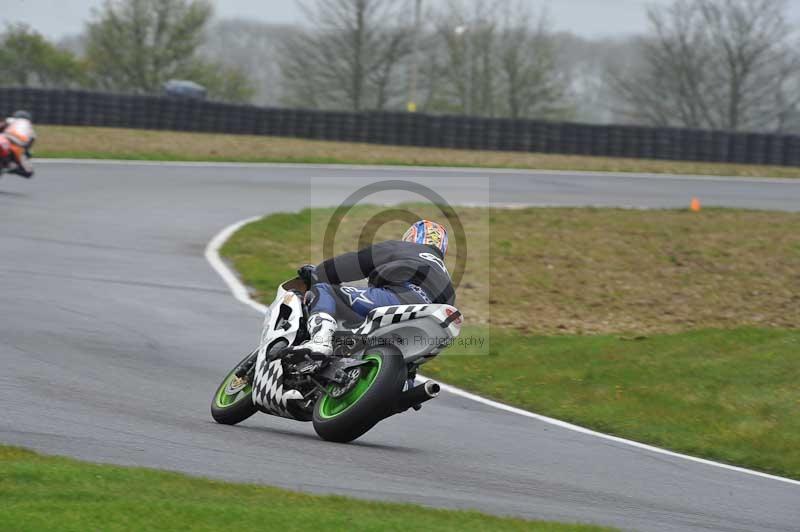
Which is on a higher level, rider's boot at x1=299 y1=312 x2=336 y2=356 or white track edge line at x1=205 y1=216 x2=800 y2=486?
rider's boot at x1=299 y1=312 x2=336 y2=356

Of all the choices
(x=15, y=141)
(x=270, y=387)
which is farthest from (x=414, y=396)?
(x=15, y=141)

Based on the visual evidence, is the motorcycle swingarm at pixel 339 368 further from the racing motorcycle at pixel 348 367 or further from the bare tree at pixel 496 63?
the bare tree at pixel 496 63

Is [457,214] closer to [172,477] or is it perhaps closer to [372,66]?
[172,477]

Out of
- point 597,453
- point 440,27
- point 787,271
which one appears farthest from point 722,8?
point 597,453

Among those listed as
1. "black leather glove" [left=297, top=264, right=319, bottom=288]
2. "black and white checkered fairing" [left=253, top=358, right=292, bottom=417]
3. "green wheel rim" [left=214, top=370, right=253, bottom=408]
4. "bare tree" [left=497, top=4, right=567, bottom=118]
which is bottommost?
"green wheel rim" [left=214, top=370, right=253, bottom=408]

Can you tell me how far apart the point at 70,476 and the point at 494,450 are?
3.18 metres

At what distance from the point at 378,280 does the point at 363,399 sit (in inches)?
34.4

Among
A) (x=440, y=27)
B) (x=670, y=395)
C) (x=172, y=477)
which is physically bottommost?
(x=670, y=395)

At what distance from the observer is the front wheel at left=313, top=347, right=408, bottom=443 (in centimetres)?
670

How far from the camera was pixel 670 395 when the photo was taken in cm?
1016

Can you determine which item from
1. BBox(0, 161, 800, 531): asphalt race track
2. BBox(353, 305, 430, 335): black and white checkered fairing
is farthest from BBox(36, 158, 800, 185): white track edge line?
BBox(353, 305, 430, 335): black and white checkered fairing

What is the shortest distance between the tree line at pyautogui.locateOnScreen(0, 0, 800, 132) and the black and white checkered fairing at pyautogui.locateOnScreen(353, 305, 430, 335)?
1637 inches

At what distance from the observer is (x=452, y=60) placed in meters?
58.1

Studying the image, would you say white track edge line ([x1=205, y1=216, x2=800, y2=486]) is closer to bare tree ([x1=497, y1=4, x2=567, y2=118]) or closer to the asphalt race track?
the asphalt race track
